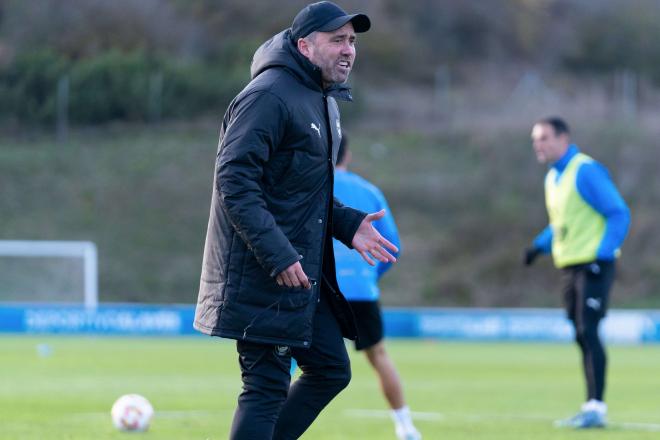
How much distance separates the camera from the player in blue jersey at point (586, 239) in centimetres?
986

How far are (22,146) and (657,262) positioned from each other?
20.4m

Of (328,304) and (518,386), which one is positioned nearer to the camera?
(328,304)

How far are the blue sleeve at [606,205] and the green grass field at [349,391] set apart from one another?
4.51 ft

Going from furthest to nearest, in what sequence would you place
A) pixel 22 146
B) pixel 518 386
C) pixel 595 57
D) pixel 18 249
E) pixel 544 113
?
1. pixel 595 57
2. pixel 544 113
3. pixel 22 146
4. pixel 18 249
5. pixel 518 386

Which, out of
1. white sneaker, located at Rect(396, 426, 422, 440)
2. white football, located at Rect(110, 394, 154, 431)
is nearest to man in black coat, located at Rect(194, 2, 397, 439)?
white sneaker, located at Rect(396, 426, 422, 440)

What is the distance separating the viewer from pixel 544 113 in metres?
46.5

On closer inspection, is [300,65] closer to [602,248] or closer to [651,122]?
[602,248]

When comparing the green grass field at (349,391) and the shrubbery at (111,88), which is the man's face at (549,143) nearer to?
the green grass field at (349,391)

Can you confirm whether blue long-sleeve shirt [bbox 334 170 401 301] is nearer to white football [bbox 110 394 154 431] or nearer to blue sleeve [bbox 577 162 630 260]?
white football [bbox 110 394 154 431]

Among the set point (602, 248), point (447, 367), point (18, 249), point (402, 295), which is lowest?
point (402, 295)

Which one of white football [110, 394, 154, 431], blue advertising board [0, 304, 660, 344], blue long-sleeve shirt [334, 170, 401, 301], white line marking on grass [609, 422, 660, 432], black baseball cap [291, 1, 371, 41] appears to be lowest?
blue advertising board [0, 304, 660, 344]

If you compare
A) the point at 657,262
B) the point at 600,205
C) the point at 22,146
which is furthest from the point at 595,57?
the point at 600,205

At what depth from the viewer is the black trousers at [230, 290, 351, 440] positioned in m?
5.66

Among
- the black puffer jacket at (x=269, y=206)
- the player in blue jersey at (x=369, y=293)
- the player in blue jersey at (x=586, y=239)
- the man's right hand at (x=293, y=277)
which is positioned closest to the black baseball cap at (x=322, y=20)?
the black puffer jacket at (x=269, y=206)
